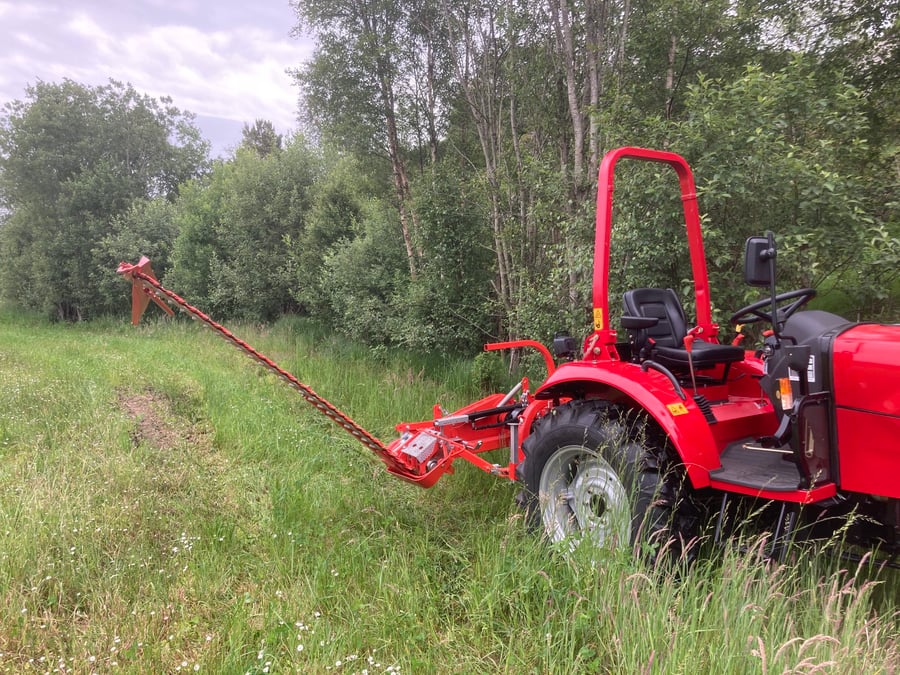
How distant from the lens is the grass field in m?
1.79

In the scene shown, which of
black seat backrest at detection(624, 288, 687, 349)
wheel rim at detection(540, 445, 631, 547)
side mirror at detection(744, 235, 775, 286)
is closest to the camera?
side mirror at detection(744, 235, 775, 286)

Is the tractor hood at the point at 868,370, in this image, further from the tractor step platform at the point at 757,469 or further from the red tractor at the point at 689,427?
the tractor step platform at the point at 757,469

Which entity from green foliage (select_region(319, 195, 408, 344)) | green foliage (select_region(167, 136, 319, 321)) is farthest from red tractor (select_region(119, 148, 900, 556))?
green foliage (select_region(167, 136, 319, 321))

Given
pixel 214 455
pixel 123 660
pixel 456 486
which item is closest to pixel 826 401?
pixel 456 486

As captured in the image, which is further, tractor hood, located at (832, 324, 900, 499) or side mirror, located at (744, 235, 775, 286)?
side mirror, located at (744, 235, 775, 286)

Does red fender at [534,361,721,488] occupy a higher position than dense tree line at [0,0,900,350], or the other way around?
dense tree line at [0,0,900,350]

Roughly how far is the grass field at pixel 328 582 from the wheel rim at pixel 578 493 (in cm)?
21


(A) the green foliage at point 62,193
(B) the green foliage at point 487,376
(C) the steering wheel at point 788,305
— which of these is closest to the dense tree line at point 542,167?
(B) the green foliage at point 487,376

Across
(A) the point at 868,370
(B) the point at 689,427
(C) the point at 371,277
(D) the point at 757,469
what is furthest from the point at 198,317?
(C) the point at 371,277

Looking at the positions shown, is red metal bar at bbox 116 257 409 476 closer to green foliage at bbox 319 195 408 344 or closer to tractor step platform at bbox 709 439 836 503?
tractor step platform at bbox 709 439 836 503

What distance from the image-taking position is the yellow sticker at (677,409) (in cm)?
234

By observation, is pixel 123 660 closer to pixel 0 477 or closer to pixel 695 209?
pixel 0 477

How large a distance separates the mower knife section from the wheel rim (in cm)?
65

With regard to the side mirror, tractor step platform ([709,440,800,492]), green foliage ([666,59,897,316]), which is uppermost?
green foliage ([666,59,897,316])
